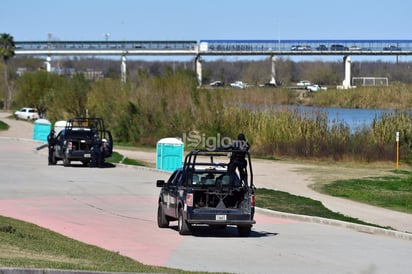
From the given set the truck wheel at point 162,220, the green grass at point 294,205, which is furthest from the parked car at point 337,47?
the truck wheel at point 162,220

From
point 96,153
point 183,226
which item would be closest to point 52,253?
point 183,226

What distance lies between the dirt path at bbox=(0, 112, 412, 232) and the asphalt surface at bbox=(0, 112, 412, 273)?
2.67m

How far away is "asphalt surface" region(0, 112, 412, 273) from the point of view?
57.1ft

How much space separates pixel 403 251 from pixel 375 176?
23.2m

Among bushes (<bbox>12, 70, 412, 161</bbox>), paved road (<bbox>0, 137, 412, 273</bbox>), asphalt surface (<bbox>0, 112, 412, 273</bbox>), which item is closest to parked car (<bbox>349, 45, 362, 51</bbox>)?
bushes (<bbox>12, 70, 412, 161</bbox>)

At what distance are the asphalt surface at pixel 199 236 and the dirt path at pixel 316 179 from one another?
2671mm

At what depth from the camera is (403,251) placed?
19.7 metres

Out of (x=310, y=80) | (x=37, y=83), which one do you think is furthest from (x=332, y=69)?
(x=37, y=83)

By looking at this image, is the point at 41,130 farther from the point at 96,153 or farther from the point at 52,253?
the point at 52,253

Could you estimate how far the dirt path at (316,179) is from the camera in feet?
87.7

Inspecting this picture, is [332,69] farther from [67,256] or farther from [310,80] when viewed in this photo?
[67,256]

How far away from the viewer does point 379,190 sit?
117 feet

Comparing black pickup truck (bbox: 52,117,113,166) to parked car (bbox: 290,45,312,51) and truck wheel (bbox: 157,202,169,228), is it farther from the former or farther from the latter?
parked car (bbox: 290,45,312,51)

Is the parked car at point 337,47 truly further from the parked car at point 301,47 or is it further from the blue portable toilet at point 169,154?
the blue portable toilet at point 169,154
